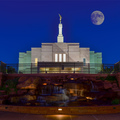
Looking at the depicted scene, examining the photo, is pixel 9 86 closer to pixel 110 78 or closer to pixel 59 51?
pixel 110 78

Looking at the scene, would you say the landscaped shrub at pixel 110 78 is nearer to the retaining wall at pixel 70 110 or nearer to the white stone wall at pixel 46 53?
the retaining wall at pixel 70 110

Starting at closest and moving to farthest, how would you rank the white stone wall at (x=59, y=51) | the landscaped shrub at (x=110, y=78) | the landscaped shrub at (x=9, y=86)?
the landscaped shrub at (x=9, y=86) < the landscaped shrub at (x=110, y=78) < the white stone wall at (x=59, y=51)

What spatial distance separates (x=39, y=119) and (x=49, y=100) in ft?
13.7

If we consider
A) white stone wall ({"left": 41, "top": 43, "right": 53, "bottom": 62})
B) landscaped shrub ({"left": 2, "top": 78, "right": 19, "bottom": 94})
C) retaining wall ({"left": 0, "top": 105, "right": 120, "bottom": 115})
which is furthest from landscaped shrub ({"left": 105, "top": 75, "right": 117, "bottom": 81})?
white stone wall ({"left": 41, "top": 43, "right": 53, "bottom": 62})

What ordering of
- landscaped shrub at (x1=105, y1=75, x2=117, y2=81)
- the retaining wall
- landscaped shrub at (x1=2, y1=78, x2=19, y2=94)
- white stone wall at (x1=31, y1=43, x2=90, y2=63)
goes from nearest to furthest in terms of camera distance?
the retaining wall, landscaped shrub at (x1=2, y1=78, x2=19, y2=94), landscaped shrub at (x1=105, y1=75, x2=117, y2=81), white stone wall at (x1=31, y1=43, x2=90, y2=63)

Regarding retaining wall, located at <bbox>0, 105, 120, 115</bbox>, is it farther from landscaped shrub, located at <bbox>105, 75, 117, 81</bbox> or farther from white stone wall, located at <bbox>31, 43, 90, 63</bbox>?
white stone wall, located at <bbox>31, 43, 90, 63</bbox>

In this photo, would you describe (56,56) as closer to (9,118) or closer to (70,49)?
(70,49)

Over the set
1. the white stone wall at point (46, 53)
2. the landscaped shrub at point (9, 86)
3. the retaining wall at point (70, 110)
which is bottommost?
the retaining wall at point (70, 110)

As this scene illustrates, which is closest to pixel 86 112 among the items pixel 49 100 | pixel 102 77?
pixel 49 100

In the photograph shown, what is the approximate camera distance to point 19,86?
1402cm

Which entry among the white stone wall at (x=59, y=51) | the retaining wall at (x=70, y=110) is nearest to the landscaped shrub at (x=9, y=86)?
the retaining wall at (x=70, y=110)

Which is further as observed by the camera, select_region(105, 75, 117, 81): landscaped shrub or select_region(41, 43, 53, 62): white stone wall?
select_region(41, 43, 53, 62): white stone wall

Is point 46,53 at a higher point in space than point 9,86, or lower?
higher

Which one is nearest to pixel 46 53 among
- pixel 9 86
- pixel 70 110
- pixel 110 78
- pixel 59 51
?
pixel 59 51
